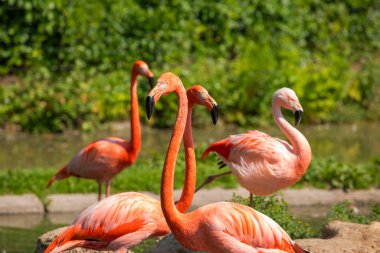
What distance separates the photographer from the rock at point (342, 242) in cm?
552

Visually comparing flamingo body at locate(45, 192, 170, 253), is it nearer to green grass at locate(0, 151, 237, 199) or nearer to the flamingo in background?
the flamingo in background

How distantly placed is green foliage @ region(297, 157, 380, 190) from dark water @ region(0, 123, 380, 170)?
1668mm

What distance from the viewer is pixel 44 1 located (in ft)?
42.5

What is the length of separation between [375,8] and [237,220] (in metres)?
12.4

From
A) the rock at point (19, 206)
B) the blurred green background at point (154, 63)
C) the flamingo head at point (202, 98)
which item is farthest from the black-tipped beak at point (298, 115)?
the blurred green background at point (154, 63)

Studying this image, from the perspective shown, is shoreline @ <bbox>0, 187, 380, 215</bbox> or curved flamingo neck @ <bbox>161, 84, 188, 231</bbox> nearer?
curved flamingo neck @ <bbox>161, 84, 188, 231</bbox>

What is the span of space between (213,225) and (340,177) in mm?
4215

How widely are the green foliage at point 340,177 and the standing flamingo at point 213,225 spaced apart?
3.89 m

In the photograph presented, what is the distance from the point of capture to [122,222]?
16.9ft

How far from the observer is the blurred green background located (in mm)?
12367

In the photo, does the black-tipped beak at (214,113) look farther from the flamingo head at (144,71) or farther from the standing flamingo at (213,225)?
the flamingo head at (144,71)

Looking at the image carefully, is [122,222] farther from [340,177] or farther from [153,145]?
[153,145]

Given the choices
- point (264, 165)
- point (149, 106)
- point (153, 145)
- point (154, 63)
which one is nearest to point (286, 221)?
point (264, 165)

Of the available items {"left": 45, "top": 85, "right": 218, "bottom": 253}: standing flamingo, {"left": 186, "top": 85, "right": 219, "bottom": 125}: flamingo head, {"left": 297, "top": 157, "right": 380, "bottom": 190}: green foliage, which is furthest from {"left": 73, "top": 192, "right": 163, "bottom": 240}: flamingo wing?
{"left": 297, "top": 157, "right": 380, "bottom": 190}: green foliage
